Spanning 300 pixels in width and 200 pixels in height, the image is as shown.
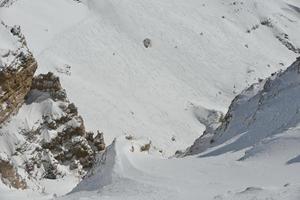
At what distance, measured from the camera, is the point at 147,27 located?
159 ft

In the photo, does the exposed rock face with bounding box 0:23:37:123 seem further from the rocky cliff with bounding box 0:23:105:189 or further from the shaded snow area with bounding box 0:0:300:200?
the shaded snow area with bounding box 0:0:300:200

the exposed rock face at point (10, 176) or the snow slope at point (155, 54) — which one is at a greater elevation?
the snow slope at point (155, 54)

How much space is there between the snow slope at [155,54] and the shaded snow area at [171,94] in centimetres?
9

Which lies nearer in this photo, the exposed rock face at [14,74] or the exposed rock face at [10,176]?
the exposed rock face at [10,176]

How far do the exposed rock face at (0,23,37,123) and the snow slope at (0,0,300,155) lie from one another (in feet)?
18.3

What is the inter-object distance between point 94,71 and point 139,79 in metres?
3.52

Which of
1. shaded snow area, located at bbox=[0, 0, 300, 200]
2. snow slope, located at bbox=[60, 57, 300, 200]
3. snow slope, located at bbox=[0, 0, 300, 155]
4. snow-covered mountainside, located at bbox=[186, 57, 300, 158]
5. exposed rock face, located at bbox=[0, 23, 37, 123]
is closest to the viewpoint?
snow slope, located at bbox=[60, 57, 300, 200]

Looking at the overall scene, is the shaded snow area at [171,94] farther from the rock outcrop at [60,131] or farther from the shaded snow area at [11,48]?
the rock outcrop at [60,131]

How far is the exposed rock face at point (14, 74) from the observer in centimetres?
2969

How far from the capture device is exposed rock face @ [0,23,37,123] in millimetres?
29688

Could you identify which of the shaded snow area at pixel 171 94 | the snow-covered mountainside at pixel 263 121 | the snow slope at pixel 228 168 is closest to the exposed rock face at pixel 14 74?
the shaded snow area at pixel 171 94

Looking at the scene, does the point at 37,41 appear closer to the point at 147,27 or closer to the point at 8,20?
the point at 8,20

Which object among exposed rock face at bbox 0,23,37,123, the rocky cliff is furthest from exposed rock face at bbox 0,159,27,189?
exposed rock face at bbox 0,23,37,123

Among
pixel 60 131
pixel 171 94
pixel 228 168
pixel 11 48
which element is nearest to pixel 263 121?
pixel 228 168
